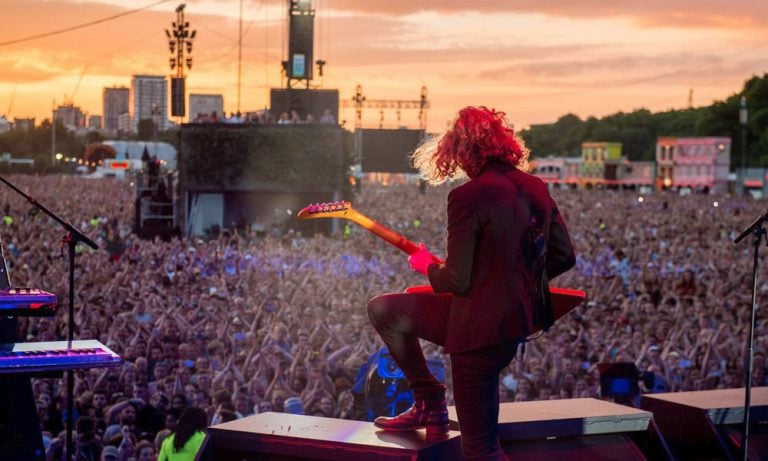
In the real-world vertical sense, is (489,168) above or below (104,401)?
above

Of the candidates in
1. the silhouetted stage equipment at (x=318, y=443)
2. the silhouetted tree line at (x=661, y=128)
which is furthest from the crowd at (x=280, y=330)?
the silhouetted tree line at (x=661, y=128)

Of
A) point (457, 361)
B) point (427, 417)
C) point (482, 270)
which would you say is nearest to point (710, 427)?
point (427, 417)

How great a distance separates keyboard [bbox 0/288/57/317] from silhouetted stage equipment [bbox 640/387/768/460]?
2.64 m

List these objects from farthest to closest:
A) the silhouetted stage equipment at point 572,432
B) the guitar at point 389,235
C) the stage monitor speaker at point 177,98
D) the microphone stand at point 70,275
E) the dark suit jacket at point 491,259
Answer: the stage monitor speaker at point 177,98
the microphone stand at point 70,275
the silhouetted stage equipment at point 572,432
the guitar at point 389,235
the dark suit jacket at point 491,259

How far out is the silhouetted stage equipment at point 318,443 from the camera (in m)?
3.24

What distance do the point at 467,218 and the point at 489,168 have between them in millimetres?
226

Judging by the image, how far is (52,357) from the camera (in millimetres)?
3678

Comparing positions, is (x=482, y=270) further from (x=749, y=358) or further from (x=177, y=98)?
(x=177, y=98)

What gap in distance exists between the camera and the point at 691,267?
51.4 ft

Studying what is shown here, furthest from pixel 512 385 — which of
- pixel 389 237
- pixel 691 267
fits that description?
pixel 691 267

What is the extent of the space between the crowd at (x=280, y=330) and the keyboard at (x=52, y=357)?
2.16 metres

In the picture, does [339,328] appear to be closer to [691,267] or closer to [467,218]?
[467,218]

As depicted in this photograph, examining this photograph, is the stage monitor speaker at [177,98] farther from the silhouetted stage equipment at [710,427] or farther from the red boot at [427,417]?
the red boot at [427,417]

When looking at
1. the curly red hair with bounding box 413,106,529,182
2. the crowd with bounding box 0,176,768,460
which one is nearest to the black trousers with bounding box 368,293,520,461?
the curly red hair with bounding box 413,106,529,182
